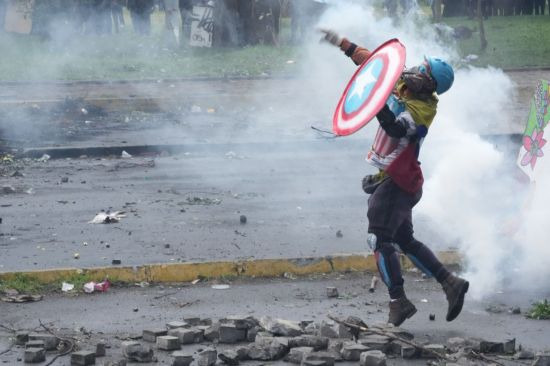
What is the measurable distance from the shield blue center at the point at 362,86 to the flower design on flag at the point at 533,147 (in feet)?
7.65

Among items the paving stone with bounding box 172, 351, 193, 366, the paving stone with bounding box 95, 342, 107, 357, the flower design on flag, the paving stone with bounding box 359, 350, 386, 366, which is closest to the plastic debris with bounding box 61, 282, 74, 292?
the paving stone with bounding box 95, 342, 107, 357

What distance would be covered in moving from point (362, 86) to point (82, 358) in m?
2.25

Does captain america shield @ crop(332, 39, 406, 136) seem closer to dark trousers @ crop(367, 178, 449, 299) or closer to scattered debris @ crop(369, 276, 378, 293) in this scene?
dark trousers @ crop(367, 178, 449, 299)

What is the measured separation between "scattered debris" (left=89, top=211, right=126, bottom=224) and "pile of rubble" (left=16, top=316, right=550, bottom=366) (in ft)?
10.9

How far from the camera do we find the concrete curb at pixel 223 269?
7.57 meters

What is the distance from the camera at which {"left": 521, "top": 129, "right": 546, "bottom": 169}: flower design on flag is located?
27.6ft

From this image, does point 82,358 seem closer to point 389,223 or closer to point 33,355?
point 33,355

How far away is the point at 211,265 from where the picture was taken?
774 cm

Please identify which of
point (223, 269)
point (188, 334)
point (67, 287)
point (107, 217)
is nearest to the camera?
point (188, 334)

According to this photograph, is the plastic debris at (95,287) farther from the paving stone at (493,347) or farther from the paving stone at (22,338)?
the paving stone at (493,347)

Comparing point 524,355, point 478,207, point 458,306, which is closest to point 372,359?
point 524,355

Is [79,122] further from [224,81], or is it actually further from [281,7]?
[281,7]

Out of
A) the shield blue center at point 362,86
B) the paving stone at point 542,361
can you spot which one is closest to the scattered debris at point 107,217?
the shield blue center at point 362,86

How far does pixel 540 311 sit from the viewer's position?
22.4 feet
